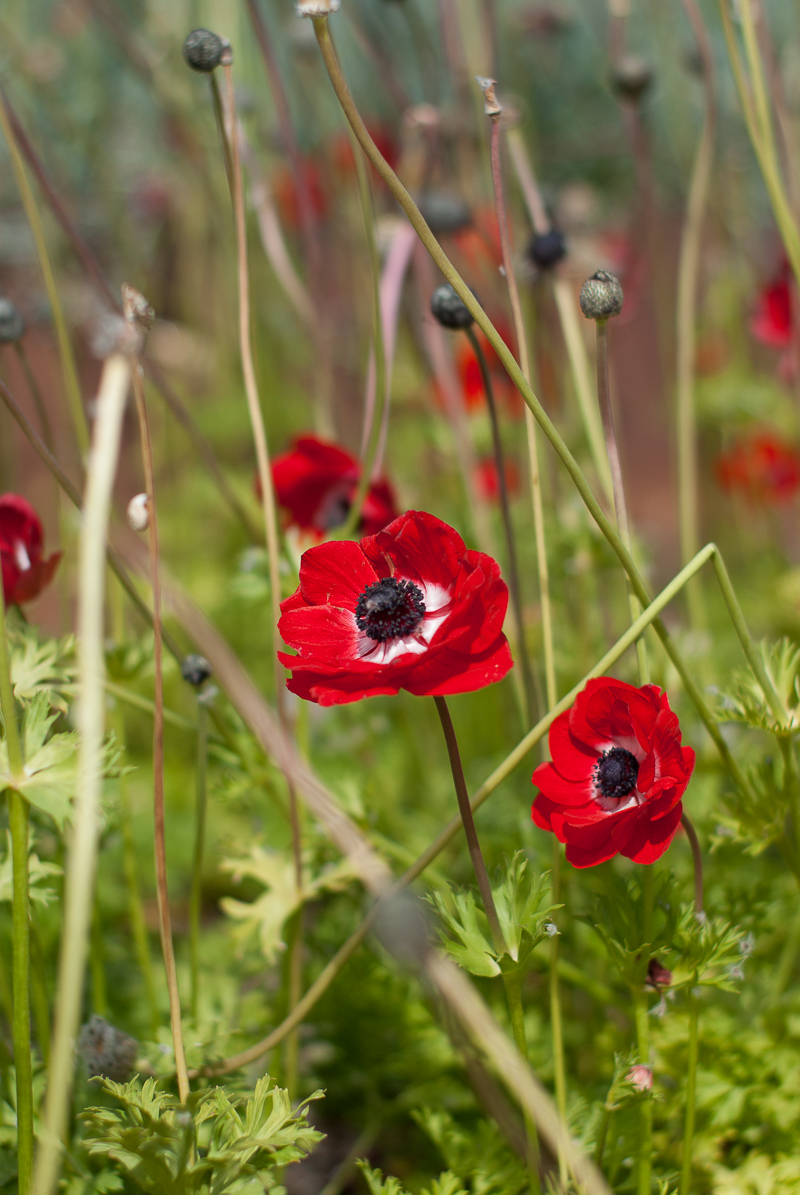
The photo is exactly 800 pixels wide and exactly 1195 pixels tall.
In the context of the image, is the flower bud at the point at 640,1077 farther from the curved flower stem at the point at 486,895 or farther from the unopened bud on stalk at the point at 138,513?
the unopened bud on stalk at the point at 138,513

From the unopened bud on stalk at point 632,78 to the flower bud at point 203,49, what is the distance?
0.58 meters

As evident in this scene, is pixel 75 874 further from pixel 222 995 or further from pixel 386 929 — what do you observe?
pixel 222 995

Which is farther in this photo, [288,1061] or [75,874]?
[288,1061]

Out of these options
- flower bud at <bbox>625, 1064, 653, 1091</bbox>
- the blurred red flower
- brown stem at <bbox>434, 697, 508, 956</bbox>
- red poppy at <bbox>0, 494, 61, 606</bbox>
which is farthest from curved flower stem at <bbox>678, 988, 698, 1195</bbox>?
the blurred red flower

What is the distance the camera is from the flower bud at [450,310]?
0.61 m

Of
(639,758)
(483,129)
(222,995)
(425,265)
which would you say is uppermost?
(483,129)

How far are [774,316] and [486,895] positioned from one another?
0.98m

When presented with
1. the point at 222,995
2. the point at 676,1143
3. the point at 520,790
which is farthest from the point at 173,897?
the point at 676,1143

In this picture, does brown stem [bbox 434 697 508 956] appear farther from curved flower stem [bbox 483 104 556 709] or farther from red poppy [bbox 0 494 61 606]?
red poppy [bbox 0 494 61 606]

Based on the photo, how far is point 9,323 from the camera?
0.66 meters

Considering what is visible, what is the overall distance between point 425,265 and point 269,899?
695mm

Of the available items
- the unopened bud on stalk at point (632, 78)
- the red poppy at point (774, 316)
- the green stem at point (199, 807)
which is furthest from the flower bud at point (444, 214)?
the green stem at point (199, 807)

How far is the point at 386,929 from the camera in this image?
1.03 ft

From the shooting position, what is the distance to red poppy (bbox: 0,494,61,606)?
23.4 inches
